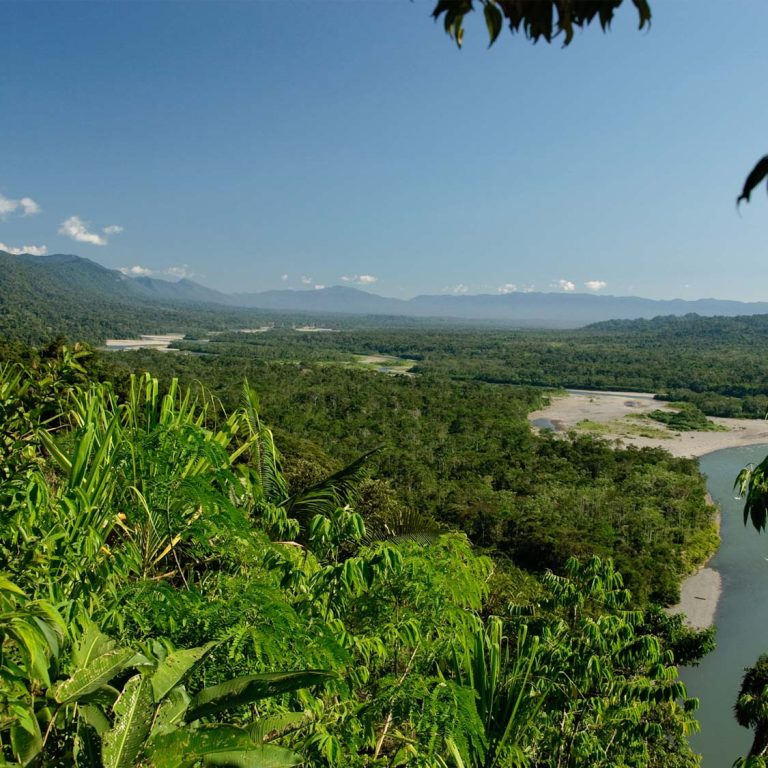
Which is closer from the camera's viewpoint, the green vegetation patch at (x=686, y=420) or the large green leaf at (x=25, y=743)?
the large green leaf at (x=25, y=743)

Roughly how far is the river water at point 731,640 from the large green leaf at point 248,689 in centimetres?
1211

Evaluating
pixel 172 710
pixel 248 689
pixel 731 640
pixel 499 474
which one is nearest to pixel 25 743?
pixel 172 710

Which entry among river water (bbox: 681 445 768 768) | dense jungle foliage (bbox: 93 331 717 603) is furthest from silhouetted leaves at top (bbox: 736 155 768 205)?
river water (bbox: 681 445 768 768)

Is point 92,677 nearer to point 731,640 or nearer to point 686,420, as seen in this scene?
point 731,640

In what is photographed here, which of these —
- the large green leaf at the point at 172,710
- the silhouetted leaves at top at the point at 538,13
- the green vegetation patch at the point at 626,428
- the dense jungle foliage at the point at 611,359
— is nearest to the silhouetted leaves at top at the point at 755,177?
the silhouetted leaves at top at the point at 538,13

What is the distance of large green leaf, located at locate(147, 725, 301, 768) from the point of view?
1.14 m

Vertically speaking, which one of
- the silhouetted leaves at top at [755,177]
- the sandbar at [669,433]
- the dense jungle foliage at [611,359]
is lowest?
the sandbar at [669,433]

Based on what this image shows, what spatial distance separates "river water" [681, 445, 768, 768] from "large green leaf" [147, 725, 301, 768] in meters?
12.1

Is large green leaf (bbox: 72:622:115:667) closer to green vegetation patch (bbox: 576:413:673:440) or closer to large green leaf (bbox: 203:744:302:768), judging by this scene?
large green leaf (bbox: 203:744:302:768)

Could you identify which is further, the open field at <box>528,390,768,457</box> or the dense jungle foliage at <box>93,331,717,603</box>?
the open field at <box>528,390,768,457</box>

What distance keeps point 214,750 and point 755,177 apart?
1.56 m

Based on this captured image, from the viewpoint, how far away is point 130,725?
118cm

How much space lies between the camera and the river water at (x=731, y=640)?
10.8 meters

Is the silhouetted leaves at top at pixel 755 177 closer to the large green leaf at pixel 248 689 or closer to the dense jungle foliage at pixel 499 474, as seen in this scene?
the large green leaf at pixel 248 689
